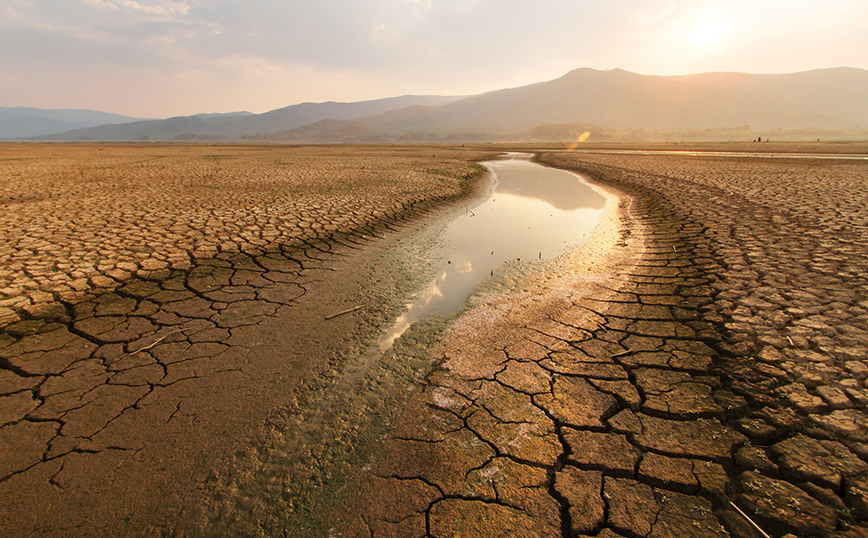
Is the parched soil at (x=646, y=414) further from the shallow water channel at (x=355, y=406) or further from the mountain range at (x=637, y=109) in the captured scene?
the mountain range at (x=637, y=109)

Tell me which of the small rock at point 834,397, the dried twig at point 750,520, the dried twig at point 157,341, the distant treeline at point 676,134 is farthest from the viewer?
the distant treeline at point 676,134

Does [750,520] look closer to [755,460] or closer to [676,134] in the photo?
[755,460]

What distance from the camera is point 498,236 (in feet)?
19.5

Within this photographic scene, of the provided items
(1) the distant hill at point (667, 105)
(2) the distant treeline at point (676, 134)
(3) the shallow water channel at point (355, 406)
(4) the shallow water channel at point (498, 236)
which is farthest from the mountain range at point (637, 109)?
(3) the shallow water channel at point (355, 406)

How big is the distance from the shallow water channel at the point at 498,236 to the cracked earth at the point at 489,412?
1.33 ft

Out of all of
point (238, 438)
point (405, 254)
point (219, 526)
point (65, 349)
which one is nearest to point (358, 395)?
point (238, 438)

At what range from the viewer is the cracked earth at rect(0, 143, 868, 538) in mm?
1512

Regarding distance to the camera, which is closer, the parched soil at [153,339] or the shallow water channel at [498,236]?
the parched soil at [153,339]

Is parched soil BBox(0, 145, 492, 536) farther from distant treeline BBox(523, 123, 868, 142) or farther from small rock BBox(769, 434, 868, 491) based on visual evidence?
distant treeline BBox(523, 123, 868, 142)

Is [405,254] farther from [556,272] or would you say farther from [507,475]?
[507,475]

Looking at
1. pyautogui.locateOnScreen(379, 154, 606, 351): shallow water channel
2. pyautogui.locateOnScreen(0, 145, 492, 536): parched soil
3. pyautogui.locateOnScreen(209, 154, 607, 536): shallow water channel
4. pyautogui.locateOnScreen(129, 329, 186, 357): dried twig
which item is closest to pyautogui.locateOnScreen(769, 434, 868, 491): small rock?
pyautogui.locateOnScreen(209, 154, 607, 536): shallow water channel

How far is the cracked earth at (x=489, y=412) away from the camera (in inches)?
59.5

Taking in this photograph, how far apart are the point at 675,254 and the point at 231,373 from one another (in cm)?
534

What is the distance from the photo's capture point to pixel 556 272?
434 centimetres
